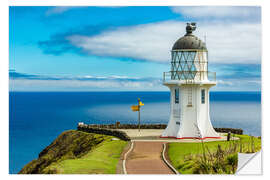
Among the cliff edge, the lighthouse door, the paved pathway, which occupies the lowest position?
the cliff edge

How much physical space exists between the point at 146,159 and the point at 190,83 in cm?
681

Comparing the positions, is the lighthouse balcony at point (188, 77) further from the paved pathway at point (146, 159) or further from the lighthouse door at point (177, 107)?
the paved pathway at point (146, 159)

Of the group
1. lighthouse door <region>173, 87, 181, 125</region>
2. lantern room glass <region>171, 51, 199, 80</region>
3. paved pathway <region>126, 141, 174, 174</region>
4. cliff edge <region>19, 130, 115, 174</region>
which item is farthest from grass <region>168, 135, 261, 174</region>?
cliff edge <region>19, 130, 115, 174</region>

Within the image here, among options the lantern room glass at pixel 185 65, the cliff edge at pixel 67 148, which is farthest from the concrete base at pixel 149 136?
the lantern room glass at pixel 185 65

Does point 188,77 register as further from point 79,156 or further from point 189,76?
point 79,156

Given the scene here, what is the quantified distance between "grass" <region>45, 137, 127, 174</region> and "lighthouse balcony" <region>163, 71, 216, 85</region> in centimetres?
555

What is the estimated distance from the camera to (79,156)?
74.4ft

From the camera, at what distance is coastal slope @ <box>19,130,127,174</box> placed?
16109 mm

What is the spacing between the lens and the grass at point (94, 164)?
51.6ft

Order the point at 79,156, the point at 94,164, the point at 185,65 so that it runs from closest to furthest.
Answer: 1. the point at 94,164
2. the point at 79,156
3. the point at 185,65

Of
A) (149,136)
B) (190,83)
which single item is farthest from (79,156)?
(190,83)

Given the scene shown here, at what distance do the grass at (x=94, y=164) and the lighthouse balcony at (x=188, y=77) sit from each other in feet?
18.2

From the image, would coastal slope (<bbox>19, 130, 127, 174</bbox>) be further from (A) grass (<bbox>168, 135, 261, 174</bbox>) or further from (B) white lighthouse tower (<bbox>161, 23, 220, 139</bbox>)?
(B) white lighthouse tower (<bbox>161, 23, 220, 139</bbox>)

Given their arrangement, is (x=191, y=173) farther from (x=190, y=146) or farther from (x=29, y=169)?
(x=29, y=169)
